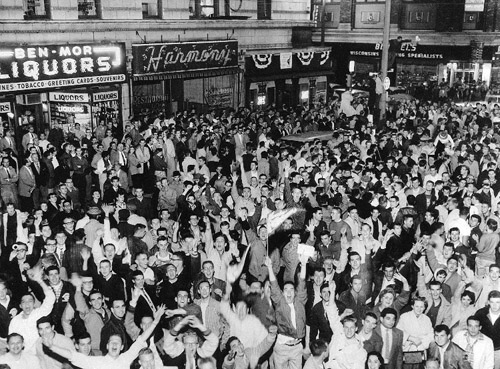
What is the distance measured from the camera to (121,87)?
73.2ft

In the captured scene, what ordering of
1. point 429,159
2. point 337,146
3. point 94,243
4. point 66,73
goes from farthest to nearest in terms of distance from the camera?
point 66,73 < point 337,146 < point 429,159 < point 94,243

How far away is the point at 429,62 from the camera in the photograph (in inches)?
1529

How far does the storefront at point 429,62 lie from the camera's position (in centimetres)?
3712

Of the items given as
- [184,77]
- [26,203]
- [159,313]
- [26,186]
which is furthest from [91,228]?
[184,77]

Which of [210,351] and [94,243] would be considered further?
[94,243]

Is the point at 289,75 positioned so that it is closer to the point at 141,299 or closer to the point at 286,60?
the point at 286,60

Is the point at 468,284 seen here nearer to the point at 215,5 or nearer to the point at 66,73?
the point at 66,73

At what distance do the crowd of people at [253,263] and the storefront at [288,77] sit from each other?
11.7 meters

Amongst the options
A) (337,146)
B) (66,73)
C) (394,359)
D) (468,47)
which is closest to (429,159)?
(337,146)

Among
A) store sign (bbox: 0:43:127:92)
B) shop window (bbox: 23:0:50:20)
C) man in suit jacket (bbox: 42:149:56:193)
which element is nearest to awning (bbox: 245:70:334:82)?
store sign (bbox: 0:43:127:92)

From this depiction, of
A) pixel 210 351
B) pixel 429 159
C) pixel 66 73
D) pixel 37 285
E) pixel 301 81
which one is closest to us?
pixel 210 351

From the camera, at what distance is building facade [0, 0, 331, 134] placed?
19.3 m

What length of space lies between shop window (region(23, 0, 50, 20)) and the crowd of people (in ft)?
20.1

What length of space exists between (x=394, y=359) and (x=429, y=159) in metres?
8.52
